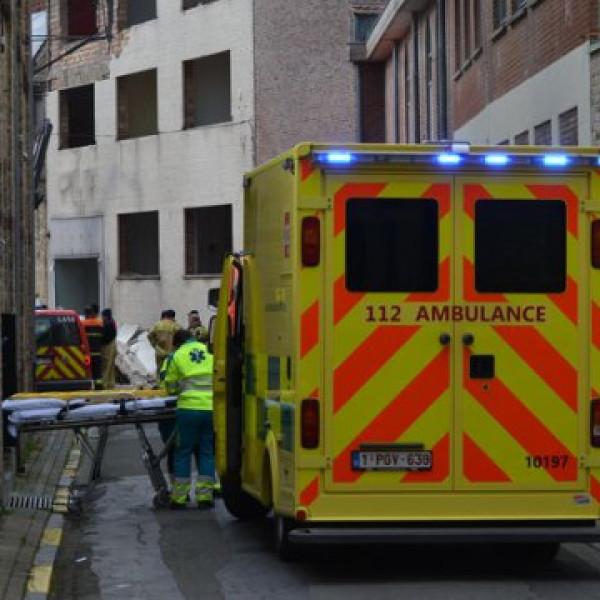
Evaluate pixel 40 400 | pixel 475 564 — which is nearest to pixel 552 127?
pixel 40 400

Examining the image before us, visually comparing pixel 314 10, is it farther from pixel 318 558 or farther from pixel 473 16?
pixel 318 558

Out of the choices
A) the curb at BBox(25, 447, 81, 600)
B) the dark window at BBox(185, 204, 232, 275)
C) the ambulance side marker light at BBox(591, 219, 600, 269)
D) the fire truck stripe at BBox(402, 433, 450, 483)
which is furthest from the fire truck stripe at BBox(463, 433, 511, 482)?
the dark window at BBox(185, 204, 232, 275)

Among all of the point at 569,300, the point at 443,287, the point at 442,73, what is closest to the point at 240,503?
the point at 443,287

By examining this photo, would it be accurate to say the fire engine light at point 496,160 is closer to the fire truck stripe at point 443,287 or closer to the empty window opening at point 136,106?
the fire truck stripe at point 443,287

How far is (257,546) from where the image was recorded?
42.2ft

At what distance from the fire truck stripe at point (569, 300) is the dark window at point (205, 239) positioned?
3214cm

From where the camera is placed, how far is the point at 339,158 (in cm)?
1077

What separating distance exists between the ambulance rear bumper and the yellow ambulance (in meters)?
0.01

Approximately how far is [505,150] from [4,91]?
8.04 m

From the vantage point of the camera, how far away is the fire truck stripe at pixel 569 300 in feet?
36.2

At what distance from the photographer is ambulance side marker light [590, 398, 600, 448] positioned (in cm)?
1101

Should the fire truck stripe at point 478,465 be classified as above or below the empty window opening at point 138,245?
below

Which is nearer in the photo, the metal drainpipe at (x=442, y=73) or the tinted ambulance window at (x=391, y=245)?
the tinted ambulance window at (x=391, y=245)

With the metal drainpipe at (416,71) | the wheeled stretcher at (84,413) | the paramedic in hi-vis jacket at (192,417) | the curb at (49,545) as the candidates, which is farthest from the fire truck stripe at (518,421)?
the metal drainpipe at (416,71)
